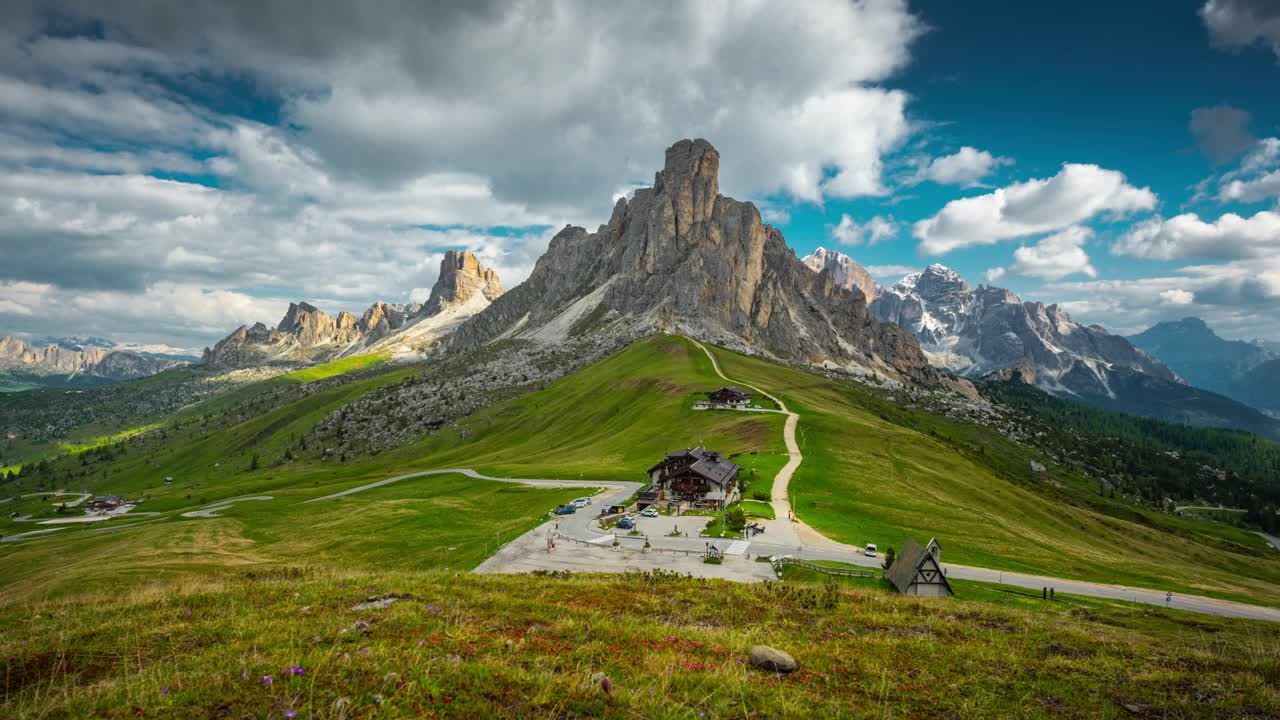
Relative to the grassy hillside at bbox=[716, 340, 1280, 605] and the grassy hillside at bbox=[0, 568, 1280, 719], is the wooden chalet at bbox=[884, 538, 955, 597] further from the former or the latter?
the grassy hillside at bbox=[0, 568, 1280, 719]

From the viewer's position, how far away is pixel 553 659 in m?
10.7

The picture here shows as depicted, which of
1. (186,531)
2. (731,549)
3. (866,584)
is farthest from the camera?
(186,531)

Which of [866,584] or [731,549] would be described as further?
[731,549]

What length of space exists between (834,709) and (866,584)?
36709mm

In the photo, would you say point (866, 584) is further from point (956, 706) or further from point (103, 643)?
point (103, 643)

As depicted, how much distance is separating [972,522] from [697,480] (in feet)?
112

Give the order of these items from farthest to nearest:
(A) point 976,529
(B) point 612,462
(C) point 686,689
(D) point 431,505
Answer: (B) point 612,462, (D) point 431,505, (A) point 976,529, (C) point 686,689

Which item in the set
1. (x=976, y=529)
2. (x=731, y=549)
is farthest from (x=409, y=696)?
(x=976, y=529)

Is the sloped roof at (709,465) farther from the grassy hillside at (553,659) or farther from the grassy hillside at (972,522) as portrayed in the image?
the grassy hillside at (553,659)

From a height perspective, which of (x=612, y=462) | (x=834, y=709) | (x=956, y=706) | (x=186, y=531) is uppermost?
(x=834, y=709)

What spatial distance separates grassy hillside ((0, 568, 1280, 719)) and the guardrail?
76.8ft

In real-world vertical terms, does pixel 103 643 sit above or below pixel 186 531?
above

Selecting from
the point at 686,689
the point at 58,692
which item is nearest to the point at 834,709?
the point at 686,689

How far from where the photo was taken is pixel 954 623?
65.2 feet
